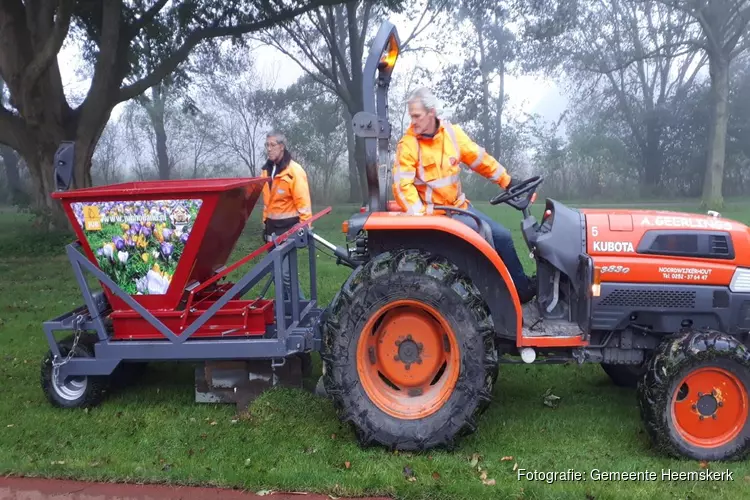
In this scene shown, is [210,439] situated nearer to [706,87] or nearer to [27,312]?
[27,312]

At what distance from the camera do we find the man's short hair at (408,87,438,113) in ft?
12.7

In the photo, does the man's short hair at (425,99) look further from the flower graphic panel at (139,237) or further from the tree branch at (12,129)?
the tree branch at (12,129)

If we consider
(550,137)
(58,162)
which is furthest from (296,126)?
(58,162)

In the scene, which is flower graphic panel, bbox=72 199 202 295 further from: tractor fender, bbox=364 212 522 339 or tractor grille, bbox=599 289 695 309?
tractor grille, bbox=599 289 695 309

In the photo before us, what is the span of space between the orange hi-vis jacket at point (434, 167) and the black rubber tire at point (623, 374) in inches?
63.6

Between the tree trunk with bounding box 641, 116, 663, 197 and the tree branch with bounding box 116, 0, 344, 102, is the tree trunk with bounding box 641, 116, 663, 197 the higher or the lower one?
the lower one

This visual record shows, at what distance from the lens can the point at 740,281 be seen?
3678 mm

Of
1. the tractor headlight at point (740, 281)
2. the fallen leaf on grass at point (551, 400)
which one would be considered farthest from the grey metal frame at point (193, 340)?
the tractor headlight at point (740, 281)

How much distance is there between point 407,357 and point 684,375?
1.53m

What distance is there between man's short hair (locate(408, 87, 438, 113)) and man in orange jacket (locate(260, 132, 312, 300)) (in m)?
1.87

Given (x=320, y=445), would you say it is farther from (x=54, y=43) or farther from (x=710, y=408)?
(x=54, y=43)

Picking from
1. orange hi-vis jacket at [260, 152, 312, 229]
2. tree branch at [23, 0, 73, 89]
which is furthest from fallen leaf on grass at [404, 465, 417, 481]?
tree branch at [23, 0, 73, 89]

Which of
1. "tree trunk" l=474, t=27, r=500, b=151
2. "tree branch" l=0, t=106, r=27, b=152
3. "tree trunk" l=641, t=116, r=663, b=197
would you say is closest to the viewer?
"tree branch" l=0, t=106, r=27, b=152

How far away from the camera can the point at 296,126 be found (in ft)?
87.0
